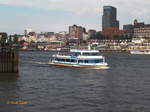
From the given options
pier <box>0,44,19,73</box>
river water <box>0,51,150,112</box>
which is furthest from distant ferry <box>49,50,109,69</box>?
river water <box>0,51,150,112</box>

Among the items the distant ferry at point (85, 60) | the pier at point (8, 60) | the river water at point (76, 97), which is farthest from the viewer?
the distant ferry at point (85, 60)

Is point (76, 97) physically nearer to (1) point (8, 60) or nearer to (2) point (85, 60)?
(1) point (8, 60)

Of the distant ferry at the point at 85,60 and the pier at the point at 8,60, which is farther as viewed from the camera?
the distant ferry at the point at 85,60

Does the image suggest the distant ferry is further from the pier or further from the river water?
the river water

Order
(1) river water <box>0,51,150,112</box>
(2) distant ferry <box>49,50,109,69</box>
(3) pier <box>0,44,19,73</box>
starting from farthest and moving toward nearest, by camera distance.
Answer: (2) distant ferry <box>49,50,109,69</box>
(3) pier <box>0,44,19,73</box>
(1) river water <box>0,51,150,112</box>

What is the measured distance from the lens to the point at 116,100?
46.5 metres

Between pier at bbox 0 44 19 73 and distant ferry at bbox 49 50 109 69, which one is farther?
distant ferry at bbox 49 50 109 69

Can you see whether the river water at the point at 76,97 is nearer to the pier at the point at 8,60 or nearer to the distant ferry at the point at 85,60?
the pier at the point at 8,60

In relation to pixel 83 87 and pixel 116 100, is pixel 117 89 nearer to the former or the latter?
pixel 83 87

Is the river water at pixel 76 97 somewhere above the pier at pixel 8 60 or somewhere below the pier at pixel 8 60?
below

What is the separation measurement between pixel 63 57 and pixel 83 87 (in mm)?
46281

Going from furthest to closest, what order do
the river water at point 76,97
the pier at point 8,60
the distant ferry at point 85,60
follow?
1. the distant ferry at point 85,60
2. the pier at point 8,60
3. the river water at point 76,97

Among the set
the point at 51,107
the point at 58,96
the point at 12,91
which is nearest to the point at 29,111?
the point at 51,107

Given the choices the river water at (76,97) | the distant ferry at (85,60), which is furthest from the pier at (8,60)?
the distant ferry at (85,60)
